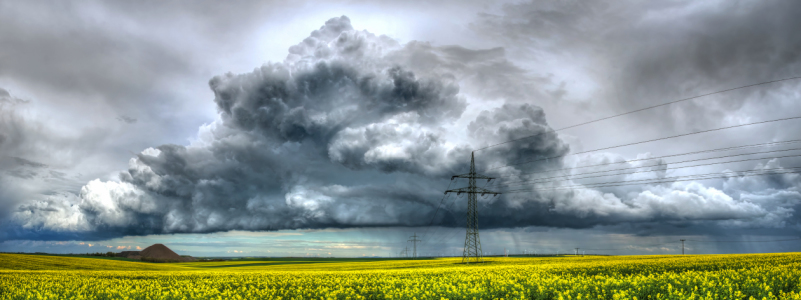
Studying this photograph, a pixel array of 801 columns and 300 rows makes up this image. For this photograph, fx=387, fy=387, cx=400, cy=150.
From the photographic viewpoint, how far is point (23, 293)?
21.4 metres

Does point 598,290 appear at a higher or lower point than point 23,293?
higher

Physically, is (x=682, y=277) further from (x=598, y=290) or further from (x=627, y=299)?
(x=627, y=299)

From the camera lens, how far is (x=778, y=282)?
1883 cm

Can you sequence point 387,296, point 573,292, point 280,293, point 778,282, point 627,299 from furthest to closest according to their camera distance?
point 280,293, point 778,282, point 387,296, point 573,292, point 627,299

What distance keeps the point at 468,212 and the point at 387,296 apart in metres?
52.9

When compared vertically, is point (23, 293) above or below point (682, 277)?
below

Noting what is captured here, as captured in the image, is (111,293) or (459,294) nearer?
(459,294)

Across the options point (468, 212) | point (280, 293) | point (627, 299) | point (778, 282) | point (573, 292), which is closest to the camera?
point (627, 299)

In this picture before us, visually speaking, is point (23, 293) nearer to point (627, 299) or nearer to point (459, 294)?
point (459, 294)

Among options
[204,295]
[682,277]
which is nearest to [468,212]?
[682,277]

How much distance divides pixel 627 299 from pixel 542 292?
326cm

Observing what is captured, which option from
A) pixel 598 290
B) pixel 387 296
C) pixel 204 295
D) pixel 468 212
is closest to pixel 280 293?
pixel 204 295

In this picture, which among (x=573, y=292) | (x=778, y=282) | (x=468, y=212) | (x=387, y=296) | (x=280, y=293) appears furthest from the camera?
(x=468, y=212)

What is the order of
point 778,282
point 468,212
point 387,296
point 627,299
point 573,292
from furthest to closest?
point 468,212
point 778,282
point 387,296
point 573,292
point 627,299
